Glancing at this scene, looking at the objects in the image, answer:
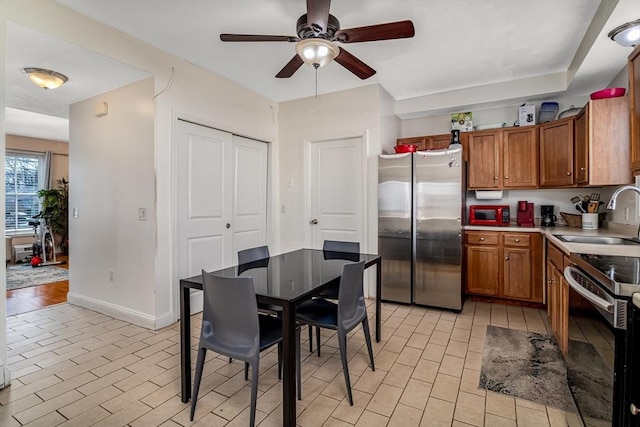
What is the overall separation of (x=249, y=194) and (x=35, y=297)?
2.95m

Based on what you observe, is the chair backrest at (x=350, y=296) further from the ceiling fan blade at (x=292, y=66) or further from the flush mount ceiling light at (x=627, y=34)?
the flush mount ceiling light at (x=627, y=34)

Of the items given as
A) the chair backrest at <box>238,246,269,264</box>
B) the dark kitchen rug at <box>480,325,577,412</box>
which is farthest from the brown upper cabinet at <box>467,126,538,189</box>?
the chair backrest at <box>238,246,269,264</box>

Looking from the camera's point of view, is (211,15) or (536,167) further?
(536,167)

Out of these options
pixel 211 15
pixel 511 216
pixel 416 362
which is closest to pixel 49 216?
pixel 211 15

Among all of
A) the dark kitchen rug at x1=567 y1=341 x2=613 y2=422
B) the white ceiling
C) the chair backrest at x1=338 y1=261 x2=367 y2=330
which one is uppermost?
the white ceiling

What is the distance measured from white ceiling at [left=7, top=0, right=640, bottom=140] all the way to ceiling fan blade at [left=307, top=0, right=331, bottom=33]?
565 mm

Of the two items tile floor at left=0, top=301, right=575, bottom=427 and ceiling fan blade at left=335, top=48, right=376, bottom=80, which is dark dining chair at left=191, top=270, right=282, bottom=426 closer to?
tile floor at left=0, top=301, right=575, bottom=427

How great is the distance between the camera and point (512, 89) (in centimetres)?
377

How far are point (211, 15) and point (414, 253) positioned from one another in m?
2.98

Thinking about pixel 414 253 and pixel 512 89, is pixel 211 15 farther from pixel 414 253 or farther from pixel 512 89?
pixel 512 89

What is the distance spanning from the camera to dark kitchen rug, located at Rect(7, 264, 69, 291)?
470 cm

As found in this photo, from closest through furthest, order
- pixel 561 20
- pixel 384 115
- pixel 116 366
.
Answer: pixel 116 366 < pixel 561 20 < pixel 384 115

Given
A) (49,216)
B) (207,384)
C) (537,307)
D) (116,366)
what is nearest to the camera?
(207,384)

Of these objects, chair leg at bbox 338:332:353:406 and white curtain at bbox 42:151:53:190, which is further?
white curtain at bbox 42:151:53:190
